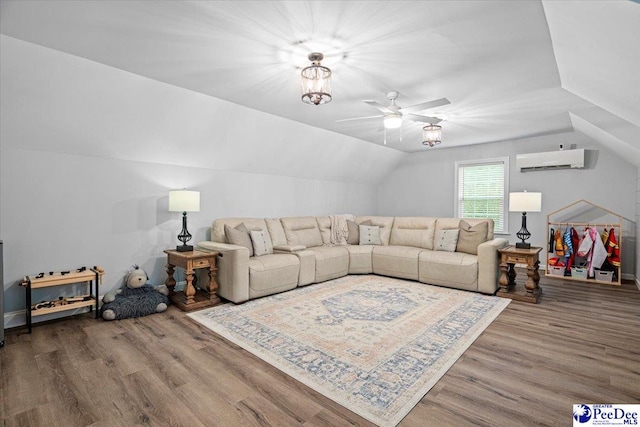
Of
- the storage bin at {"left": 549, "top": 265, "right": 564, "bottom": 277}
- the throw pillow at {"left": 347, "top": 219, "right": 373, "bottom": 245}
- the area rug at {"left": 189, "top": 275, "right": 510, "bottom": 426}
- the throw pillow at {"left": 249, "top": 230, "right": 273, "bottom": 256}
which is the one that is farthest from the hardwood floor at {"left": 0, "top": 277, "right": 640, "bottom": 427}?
the throw pillow at {"left": 347, "top": 219, "right": 373, "bottom": 245}

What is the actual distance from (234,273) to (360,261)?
2.42 metres

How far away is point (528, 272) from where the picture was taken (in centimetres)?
417

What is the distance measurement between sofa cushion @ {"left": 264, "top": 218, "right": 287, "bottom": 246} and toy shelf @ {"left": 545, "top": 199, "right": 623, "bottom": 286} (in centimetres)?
457

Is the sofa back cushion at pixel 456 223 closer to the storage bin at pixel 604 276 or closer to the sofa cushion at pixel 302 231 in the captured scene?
the storage bin at pixel 604 276

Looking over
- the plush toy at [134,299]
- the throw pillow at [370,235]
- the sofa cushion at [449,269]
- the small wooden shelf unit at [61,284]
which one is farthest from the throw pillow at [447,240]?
the small wooden shelf unit at [61,284]

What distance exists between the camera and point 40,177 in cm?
341

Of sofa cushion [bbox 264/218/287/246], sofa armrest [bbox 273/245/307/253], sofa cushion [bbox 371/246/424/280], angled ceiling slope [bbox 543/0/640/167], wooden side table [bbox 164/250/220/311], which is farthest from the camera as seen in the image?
sofa cushion [bbox 264/218/287/246]

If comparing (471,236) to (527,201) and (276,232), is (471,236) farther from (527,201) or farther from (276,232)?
(276,232)

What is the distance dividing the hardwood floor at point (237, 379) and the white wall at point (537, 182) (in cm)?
286

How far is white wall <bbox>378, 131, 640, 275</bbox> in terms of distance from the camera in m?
5.23

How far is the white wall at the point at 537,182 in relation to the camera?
5230 millimetres

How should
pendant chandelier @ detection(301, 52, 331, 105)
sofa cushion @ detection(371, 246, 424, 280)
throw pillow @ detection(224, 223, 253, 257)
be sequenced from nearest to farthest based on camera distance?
1. pendant chandelier @ detection(301, 52, 331, 105)
2. throw pillow @ detection(224, 223, 253, 257)
3. sofa cushion @ detection(371, 246, 424, 280)

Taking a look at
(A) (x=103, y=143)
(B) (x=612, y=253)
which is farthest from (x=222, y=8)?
(B) (x=612, y=253)

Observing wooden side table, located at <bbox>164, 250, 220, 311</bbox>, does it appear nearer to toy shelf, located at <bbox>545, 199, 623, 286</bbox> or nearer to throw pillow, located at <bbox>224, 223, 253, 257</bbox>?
throw pillow, located at <bbox>224, 223, 253, 257</bbox>
